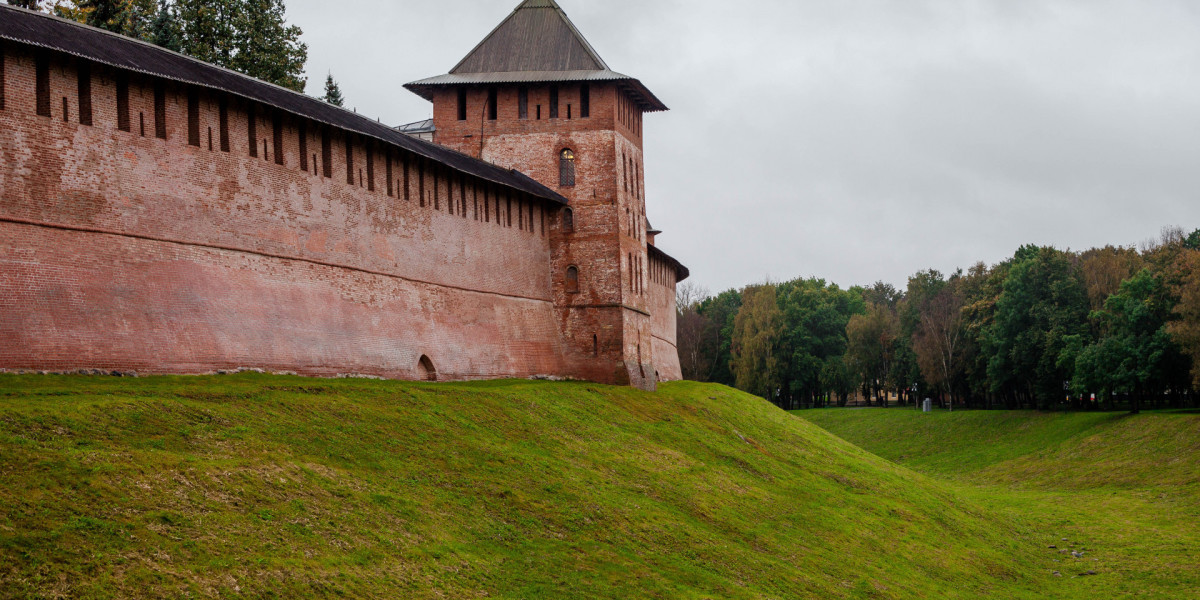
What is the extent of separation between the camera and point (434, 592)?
14.2 m

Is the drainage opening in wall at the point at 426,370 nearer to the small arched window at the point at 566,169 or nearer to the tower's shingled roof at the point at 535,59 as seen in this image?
the small arched window at the point at 566,169

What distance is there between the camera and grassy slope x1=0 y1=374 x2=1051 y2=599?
1262 centimetres

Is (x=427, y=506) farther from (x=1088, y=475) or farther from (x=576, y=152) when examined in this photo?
(x=1088, y=475)

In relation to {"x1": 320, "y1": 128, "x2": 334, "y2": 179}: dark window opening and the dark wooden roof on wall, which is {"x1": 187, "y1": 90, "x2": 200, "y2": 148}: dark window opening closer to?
the dark wooden roof on wall

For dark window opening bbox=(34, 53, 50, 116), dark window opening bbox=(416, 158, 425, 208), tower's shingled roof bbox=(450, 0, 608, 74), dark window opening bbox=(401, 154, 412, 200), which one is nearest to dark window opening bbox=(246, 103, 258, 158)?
dark window opening bbox=(34, 53, 50, 116)

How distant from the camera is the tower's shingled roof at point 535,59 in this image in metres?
35.8

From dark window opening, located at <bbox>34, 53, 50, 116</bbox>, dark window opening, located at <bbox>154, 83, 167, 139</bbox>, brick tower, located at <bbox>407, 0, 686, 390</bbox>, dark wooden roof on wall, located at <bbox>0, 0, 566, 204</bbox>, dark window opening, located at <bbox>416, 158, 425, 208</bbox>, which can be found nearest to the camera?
dark window opening, located at <bbox>34, 53, 50, 116</bbox>

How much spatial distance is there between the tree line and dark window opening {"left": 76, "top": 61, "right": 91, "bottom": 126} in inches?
1472

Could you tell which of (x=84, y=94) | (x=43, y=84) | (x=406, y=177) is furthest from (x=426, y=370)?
(x=43, y=84)

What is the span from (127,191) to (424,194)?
30.5 ft

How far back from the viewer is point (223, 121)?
895 inches

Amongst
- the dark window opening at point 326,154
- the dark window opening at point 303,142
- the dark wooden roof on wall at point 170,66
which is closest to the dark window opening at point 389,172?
the dark wooden roof on wall at point 170,66

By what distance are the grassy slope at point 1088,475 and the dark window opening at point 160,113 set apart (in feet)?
66.7

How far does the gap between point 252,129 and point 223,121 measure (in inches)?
31.3
